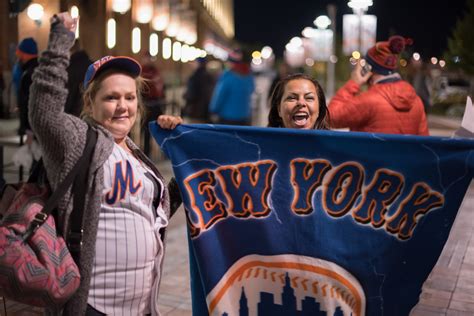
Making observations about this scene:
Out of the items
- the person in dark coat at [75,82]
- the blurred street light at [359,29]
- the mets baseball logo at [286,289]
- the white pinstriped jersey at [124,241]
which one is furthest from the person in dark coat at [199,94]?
the blurred street light at [359,29]

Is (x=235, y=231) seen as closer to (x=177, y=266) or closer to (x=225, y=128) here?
(x=225, y=128)

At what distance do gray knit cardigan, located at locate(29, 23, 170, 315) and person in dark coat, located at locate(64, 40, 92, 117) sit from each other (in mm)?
4162

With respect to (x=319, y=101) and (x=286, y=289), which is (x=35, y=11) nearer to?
(x=319, y=101)

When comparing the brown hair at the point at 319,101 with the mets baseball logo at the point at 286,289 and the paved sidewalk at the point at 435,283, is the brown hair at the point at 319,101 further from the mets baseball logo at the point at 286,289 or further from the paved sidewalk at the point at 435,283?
the paved sidewalk at the point at 435,283

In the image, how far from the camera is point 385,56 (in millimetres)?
5418

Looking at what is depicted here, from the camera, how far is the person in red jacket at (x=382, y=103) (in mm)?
5238

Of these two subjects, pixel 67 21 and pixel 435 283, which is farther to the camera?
pixel 435 283

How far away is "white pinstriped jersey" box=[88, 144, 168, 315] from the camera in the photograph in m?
2.54

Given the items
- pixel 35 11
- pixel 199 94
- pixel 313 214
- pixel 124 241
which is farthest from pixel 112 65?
pixel 199 94

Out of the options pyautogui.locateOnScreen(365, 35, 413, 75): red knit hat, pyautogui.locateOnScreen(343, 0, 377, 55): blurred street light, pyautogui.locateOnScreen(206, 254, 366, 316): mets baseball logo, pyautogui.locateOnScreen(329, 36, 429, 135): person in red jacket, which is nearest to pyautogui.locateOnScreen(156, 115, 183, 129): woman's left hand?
pyautogui.locateOnScreen(206, 254, 366, 316): mets baseball logo

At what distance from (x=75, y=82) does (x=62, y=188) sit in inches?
172

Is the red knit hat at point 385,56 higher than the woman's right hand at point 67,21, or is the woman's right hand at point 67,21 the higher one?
the red knit hat at point 385,56

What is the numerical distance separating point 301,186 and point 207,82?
Answer: 11.1 meters

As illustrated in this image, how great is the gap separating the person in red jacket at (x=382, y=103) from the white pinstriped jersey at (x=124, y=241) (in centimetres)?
280
